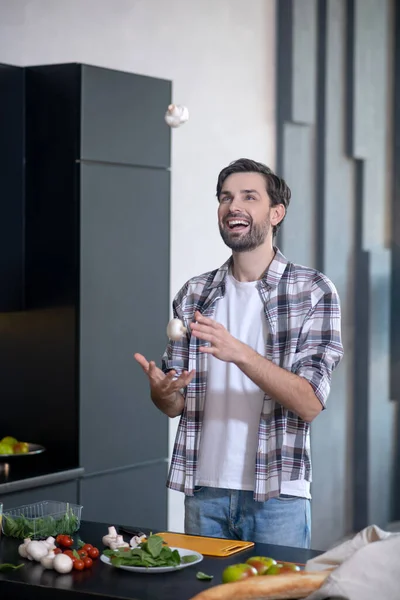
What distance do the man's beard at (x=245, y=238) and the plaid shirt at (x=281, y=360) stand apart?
81 mm

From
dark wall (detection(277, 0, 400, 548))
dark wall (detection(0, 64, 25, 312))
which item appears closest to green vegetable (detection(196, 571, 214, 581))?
dark wall (detection(0, 64, 25, 312))

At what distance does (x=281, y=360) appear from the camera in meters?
2.69

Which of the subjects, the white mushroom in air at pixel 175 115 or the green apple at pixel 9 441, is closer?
the white mushroom in air at pixel 175 115

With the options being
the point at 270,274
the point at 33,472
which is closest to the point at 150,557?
the point at 270,274

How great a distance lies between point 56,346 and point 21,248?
1.35ft

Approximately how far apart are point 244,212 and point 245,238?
8cm

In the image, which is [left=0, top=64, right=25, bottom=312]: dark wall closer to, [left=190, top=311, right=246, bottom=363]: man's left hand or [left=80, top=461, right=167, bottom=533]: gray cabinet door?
[left=80, top=461, right=167, bottom=533]: gray cabinet door

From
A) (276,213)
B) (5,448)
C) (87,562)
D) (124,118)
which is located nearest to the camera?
(87,562)

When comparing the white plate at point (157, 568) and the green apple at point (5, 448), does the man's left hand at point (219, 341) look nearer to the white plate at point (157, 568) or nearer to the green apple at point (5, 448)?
the white plate at point (157, 568)

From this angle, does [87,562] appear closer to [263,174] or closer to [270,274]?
[270,274]

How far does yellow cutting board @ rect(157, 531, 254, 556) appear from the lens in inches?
89.7

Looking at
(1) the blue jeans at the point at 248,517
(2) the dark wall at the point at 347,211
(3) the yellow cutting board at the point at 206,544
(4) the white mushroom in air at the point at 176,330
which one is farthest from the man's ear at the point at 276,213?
(2) the dark wall at the point at 347,211

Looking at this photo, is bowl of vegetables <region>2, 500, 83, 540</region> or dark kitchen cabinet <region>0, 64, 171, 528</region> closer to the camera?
bowl of vegetables <region>2, 500, 83, 540</region>

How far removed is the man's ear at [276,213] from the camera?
2873 millimetres
